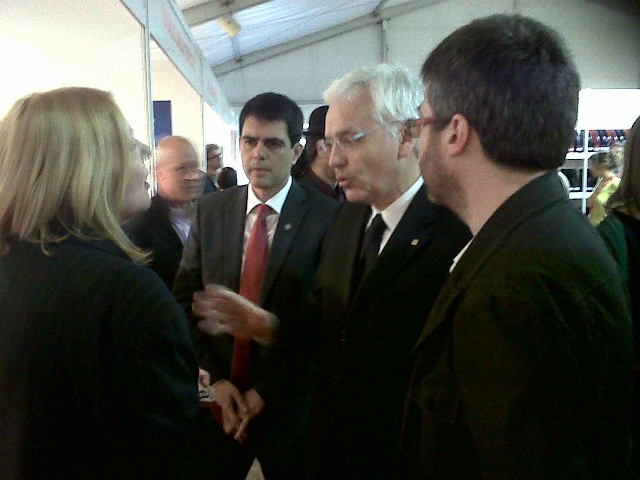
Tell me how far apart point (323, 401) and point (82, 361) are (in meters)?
0.73

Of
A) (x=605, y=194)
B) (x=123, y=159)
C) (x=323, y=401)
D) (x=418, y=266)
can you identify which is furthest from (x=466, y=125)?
(x=605, y=194)

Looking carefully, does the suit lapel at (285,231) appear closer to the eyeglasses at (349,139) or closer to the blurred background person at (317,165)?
the eyeglasses at (349,139)

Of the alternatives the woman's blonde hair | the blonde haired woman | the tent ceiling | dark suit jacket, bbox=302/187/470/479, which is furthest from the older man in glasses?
the tent ceiling

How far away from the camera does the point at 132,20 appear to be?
323 cm

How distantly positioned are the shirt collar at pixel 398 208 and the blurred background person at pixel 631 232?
1.85 feet

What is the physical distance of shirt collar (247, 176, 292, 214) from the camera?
79.2 inches

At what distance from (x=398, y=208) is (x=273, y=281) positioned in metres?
0.62

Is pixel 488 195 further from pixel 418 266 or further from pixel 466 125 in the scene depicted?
pixel 418 266

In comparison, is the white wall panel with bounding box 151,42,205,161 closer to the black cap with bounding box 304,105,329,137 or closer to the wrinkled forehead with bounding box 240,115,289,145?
the black cap with bounding box 304,105,329,137

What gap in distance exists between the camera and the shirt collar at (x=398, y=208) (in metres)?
1.42

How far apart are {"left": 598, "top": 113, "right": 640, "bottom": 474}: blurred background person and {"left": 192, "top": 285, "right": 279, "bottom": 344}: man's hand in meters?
1.02

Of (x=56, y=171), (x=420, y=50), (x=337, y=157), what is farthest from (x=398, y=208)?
(x=420, y=50)

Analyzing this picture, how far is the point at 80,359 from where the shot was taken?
3.02 feet

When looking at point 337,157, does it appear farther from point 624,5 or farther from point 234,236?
point 624,5
